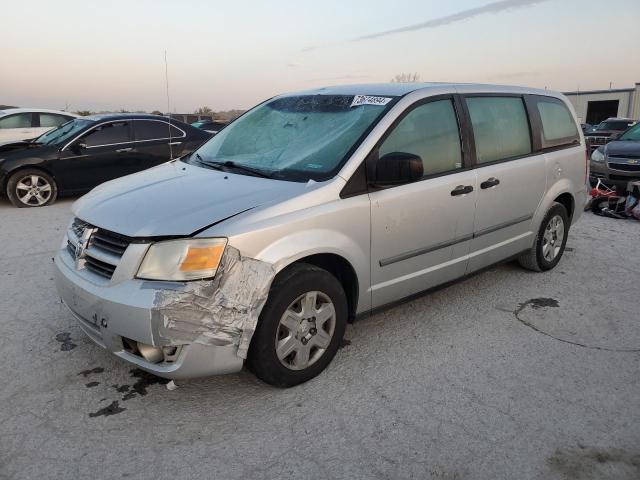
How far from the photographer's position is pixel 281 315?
2936mm

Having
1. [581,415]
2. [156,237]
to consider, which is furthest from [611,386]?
[156,237]

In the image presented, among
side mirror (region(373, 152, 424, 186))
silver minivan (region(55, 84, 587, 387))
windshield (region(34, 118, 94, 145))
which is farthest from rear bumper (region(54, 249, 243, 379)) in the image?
windshield (region(34, 118, 94, 145))

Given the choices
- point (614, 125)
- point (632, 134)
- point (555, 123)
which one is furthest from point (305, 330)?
point (614, 125)

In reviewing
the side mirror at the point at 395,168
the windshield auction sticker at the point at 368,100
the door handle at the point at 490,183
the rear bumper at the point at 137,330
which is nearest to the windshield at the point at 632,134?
the door handle at the point at 490,183

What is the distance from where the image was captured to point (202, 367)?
276 cm

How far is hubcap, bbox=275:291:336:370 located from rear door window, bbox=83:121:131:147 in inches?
281

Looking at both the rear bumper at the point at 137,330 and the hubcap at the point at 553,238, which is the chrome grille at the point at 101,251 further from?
the hubcap at the point at 553,238

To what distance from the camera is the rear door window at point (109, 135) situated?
350 inches

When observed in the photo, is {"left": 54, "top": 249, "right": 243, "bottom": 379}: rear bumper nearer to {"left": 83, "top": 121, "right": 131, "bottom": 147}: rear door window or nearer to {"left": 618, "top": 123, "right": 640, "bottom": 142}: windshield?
{"left": 83, "top": 121, "right": 131, "bottom": 147}: rear door window

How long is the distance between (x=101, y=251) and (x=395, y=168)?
1791 mm

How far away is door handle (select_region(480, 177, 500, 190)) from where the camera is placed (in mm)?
4082

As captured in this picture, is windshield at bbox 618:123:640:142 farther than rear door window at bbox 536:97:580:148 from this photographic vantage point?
Yes

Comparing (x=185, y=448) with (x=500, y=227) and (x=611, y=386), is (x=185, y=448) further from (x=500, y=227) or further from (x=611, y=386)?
(x=500, y=227)

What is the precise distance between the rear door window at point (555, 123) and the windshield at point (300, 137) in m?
2.05
